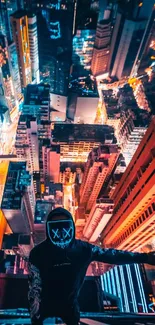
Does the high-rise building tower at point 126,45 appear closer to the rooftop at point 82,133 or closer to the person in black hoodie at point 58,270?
the rooftop at point 82,133

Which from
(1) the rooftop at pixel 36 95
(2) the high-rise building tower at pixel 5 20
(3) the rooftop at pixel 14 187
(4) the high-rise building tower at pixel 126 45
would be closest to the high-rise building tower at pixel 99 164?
(3) the rooftop at pixel 14 187

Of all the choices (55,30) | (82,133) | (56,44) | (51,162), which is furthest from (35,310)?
(56,44)

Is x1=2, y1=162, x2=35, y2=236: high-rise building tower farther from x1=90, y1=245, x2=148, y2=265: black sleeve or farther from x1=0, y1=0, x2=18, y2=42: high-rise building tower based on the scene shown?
x1=0, y1=0, x2=18, y2=42: high-rise building tower

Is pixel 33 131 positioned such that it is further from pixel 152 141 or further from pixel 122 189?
pixel 152 141

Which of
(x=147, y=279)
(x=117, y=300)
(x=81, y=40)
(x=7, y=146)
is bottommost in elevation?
(x=147, y=279)

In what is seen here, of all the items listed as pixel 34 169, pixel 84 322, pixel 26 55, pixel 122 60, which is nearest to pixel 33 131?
pixel 34 169

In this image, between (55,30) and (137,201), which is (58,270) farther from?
(55,30)
